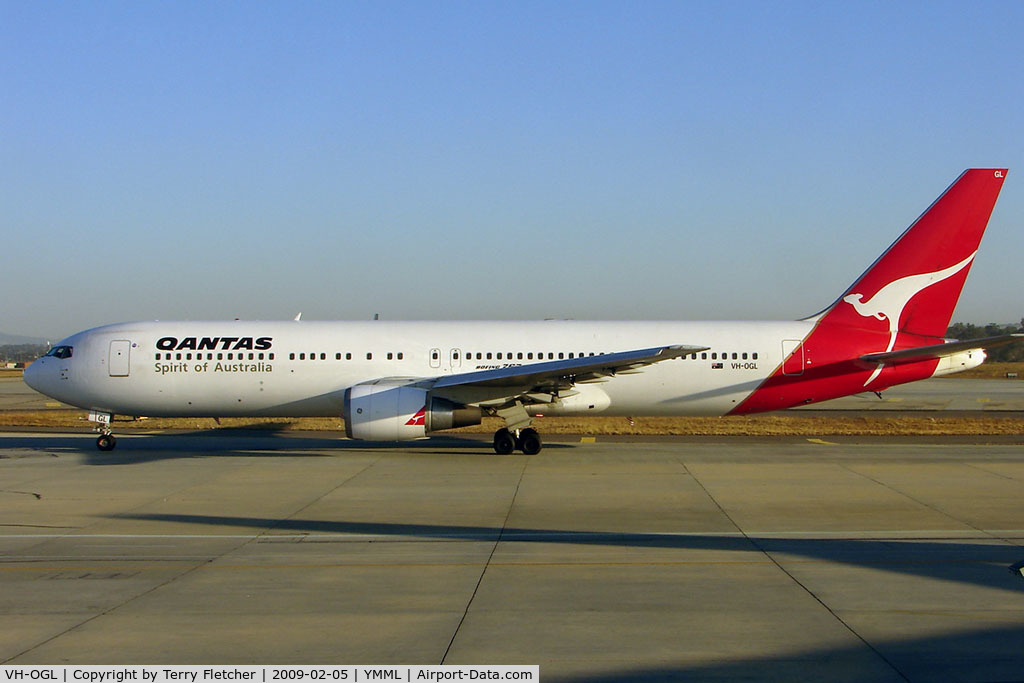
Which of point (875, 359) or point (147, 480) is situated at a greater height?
point (875, 359)

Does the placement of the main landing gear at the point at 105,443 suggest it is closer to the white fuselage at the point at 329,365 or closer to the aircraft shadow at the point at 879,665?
the white fuselage at the point at 329,365

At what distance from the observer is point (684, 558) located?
35.0 ft

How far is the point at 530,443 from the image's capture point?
2172 cm

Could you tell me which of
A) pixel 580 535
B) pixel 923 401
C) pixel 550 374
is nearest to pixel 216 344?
pixel 550 374

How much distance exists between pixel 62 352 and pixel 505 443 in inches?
477

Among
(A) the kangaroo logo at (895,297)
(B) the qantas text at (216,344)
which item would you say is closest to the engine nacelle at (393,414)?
(B) the qantas text at (216,344)

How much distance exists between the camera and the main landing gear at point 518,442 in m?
21.7

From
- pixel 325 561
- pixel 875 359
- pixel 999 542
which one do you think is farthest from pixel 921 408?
pixel 325 561

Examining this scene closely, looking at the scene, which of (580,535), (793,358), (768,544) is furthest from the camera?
(793,358)

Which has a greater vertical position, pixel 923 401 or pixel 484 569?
pixel 923 401

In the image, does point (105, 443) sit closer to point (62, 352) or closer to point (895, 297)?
point (62, 352)

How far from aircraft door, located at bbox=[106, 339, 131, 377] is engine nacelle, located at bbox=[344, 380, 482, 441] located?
22.2 ft

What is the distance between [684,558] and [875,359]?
13770mm

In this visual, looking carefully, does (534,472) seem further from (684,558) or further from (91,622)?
(91,622)
